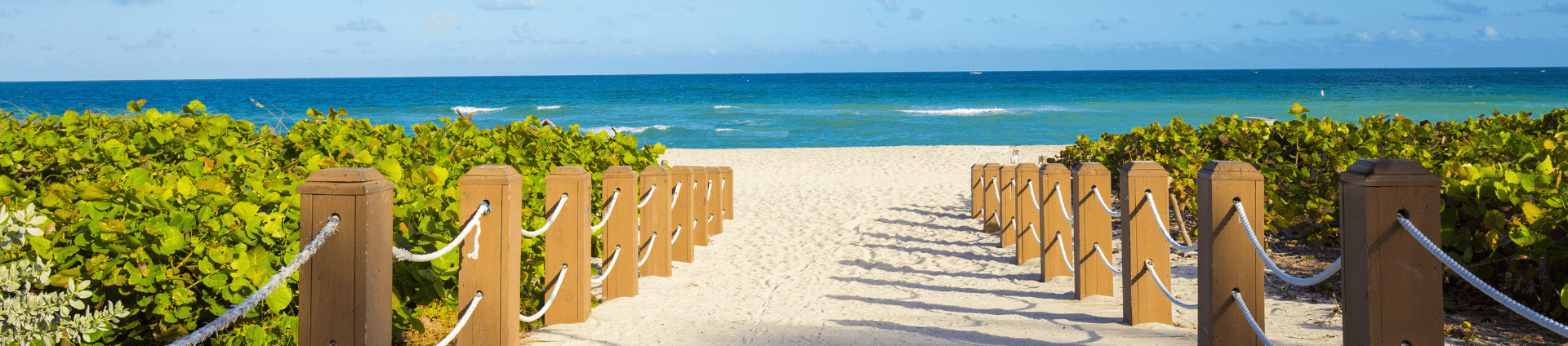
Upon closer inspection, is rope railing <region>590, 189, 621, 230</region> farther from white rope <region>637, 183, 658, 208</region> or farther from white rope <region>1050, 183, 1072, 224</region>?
white rope <region>1050, 183, 1072, 224</region>

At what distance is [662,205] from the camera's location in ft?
18.0

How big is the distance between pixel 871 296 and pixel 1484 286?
3587 millimetres

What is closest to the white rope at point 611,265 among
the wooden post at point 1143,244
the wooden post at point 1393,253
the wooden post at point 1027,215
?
the wooden post at point 1143,244

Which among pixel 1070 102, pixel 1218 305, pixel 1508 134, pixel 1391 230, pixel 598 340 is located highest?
pixel 1070 102

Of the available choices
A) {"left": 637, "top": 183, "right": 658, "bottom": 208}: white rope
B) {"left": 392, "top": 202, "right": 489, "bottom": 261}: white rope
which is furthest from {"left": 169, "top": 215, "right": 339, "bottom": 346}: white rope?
{"left": 637, "top": 183, "right": 658, "bottom": 208}: white rope

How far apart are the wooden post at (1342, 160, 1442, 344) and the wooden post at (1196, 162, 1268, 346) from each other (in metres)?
0.90

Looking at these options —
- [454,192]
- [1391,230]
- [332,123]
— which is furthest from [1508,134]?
[332,123]

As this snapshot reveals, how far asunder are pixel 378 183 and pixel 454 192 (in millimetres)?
1479

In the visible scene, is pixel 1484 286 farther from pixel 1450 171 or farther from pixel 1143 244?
pixel 1450 171

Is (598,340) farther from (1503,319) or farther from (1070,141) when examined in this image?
(1070,141)

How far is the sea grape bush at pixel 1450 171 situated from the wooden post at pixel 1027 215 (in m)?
1.08

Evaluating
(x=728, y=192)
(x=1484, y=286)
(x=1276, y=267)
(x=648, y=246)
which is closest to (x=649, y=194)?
(x=648, y=246)

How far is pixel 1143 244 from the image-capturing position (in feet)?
12.9

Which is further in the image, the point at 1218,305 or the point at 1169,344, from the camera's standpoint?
the point at 1169,344
